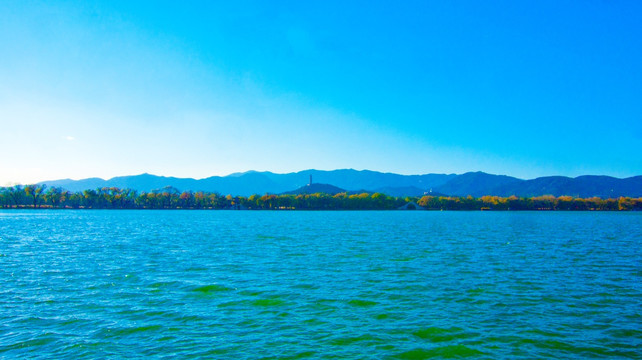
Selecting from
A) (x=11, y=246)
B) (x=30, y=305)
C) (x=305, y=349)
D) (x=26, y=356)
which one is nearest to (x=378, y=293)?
(x=305, y=349)

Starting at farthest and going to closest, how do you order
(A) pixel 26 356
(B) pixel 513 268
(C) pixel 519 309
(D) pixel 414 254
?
(D) pixel 414 254 → (B) pixel 513 268 → (C) pixel 519 309 → (A) pixel 26 356

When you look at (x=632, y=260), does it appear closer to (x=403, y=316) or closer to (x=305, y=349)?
(x=403, y=316)

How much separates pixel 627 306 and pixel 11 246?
69480 mm

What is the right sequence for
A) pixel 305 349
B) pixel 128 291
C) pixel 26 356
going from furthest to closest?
pixel 128 291 < pixel 305 349 < pixel 26 356

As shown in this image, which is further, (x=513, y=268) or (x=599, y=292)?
(x=513, y=268)

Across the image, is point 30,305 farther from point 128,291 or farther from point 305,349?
point 305,349

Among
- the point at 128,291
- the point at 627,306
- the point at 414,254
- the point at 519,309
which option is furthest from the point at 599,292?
the point at 128,291

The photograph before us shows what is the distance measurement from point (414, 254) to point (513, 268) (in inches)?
510

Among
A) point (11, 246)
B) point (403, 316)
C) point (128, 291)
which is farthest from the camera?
point (11, 246)

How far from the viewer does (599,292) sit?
96.2ft

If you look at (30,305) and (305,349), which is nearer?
(305,349)

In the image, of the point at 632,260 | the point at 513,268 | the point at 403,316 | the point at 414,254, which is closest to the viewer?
the point at 403,316

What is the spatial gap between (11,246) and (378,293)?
54.4m

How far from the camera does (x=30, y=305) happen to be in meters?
24.4
